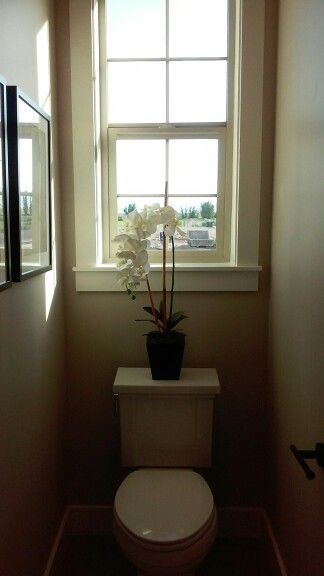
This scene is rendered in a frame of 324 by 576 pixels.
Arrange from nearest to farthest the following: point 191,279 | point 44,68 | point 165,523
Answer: point 165,523 < point 44,68 < point 191,279

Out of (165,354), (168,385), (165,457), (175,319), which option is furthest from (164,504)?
(175,319)

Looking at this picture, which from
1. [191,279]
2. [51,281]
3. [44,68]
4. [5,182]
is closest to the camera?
[5,182]

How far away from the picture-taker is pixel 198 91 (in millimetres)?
1931

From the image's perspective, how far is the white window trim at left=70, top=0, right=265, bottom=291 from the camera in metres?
1.77

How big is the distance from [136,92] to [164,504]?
157 cm

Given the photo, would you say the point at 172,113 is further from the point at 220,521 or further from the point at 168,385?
the point at 220,521

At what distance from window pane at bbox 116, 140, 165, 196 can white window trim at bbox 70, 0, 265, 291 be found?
0.08m

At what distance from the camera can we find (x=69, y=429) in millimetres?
1999

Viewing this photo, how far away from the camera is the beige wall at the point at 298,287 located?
4.15 feet

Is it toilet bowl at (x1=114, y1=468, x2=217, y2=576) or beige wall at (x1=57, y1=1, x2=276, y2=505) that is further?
beige wall at (x1=57, y1=1, x2=276, y2=505)

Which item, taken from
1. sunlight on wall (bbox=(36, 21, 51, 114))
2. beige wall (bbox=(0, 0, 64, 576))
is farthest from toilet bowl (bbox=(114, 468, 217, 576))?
sunlight on wall (bbox=(36, 21, 51, 114))

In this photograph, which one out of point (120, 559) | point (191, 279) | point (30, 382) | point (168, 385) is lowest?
point (120, 559)

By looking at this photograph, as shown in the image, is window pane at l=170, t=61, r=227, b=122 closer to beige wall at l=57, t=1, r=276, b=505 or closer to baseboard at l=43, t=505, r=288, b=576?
beige wall at l=57, t=1, r=276, b=505

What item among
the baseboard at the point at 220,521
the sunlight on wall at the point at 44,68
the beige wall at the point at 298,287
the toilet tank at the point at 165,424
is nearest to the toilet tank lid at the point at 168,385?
the toilet tank at the point at 165,424
